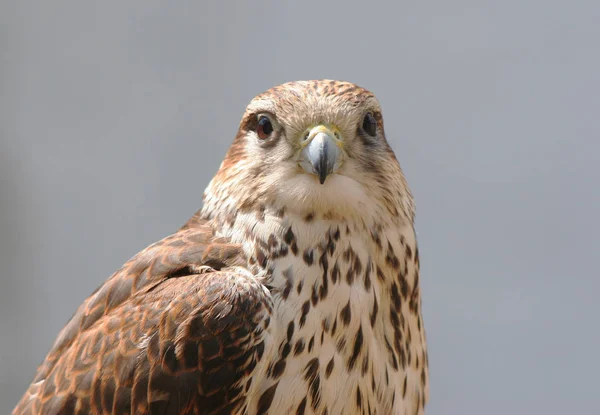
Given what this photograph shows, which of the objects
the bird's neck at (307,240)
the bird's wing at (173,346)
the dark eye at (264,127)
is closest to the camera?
the bird's wing at (173,346)

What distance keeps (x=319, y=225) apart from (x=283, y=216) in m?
0.09

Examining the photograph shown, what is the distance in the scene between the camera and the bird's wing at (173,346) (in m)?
1.70

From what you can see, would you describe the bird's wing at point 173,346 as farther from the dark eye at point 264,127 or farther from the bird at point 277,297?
the dark eye at point 264,127

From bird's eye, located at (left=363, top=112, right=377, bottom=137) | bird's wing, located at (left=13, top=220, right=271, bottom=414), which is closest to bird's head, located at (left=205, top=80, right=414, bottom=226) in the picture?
bird's eye, located at (left=363, top=112, right=377, bottom=137)

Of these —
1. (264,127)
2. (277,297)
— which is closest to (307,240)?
(277,297)

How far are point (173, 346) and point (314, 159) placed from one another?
0.51m

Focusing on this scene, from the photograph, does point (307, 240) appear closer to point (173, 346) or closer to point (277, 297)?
point (277, 297)

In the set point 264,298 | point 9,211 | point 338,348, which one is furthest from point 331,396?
point 9,211

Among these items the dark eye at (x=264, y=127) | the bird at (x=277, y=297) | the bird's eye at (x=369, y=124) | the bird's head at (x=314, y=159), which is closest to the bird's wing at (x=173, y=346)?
the bird at (x=277, y=297)

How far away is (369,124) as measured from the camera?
2.03 m

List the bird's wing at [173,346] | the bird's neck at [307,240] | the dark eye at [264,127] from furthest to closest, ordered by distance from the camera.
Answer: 1. the dark eye at [264,127]
2. the bird's neck at [307,240]
3. the bird's wing at [173,346]

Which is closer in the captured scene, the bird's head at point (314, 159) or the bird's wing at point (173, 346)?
the bird's wing at point (173, 346)

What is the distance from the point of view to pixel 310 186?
1864 millimetres

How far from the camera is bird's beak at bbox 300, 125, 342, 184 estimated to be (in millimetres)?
1784
